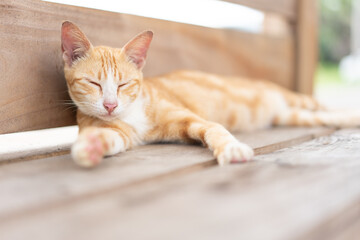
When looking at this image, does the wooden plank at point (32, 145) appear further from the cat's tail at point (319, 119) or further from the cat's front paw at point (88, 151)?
the cat's tail at point (319, 119)

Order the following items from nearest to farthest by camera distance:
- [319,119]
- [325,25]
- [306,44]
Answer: [319,119]
[306,44]
[325,25]

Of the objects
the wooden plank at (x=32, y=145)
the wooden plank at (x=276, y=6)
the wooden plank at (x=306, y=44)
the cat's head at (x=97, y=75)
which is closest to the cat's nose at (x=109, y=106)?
the cat's head at (x=97, y=75)

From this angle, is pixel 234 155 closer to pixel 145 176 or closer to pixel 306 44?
pixel 145 176

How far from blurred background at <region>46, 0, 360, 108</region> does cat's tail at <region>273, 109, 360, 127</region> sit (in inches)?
30.0

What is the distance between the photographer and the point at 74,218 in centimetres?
81

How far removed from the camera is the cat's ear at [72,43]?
1.56m

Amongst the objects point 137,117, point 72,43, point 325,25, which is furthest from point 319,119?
point 325,25

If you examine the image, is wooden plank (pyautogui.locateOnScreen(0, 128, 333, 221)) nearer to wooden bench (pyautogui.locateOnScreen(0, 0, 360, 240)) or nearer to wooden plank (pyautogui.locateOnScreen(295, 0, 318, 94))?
wooden bench (pyautogui.locateOnScreen(0, 0, 360, 240))

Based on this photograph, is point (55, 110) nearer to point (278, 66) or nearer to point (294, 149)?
point (294, 149)

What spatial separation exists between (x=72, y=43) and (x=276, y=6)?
5.87ft

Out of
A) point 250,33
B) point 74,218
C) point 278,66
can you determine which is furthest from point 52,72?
point 278,66

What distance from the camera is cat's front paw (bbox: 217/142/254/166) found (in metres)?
1.28

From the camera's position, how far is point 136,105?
70.7 inches

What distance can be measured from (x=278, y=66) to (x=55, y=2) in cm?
192
